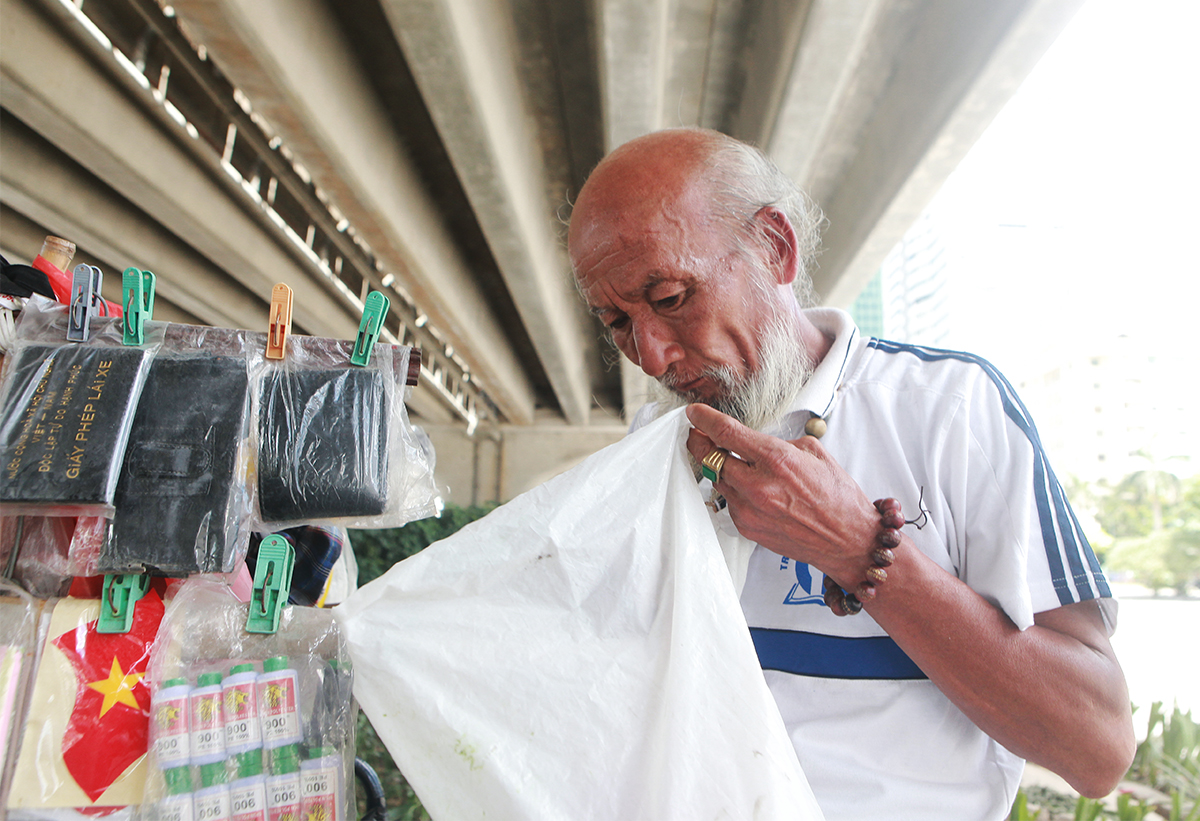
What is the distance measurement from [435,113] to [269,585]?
13.4ft

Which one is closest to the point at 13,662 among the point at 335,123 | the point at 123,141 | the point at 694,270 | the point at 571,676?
the point at 571,676

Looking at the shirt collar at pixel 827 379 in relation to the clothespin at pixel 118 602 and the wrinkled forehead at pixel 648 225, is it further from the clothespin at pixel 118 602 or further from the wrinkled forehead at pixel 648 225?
the clothespin at pixel 118 602

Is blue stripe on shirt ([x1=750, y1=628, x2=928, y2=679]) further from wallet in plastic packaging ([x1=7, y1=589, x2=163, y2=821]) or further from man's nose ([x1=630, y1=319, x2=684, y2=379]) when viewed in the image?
wallet in plastic packaging ([x1=7, y1=589, x2=163, y2=821])

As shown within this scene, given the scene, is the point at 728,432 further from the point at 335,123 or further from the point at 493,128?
the point at 335,123

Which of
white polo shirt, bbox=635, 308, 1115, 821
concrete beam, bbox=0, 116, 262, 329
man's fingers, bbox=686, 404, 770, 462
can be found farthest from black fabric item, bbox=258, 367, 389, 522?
concrete beam, bbox=0, 116, 262, 329

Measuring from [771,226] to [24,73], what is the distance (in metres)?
4.41

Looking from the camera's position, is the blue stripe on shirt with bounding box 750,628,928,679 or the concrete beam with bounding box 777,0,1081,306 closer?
the blue stripe on shirt with bounding box 750,628,928,679

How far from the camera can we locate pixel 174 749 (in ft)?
2.81

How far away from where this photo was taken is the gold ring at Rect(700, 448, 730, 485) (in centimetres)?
114

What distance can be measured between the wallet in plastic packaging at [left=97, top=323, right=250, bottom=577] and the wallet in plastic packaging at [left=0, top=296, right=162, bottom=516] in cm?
3

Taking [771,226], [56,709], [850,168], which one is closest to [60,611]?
[56,709]

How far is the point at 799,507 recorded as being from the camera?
109 cm

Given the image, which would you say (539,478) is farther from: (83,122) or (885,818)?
(885,818)

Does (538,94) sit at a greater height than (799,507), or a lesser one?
greater
